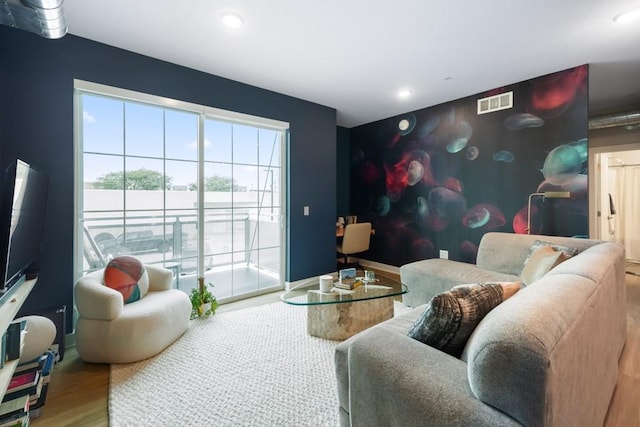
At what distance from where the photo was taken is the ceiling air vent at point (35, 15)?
1590 millimetres

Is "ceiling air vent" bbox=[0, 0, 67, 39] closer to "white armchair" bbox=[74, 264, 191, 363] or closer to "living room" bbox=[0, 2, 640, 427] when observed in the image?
"living room" bbox=[0, 2, 640, 427]

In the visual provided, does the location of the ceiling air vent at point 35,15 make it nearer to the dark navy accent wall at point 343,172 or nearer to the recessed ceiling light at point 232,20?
the recessed ceiling light at point 232,20

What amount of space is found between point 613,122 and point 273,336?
5.57 metres

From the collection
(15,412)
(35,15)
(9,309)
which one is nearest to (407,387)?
(15,412)

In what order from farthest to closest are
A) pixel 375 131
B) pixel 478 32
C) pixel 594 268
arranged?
pixel 375 131, pixel 478 32, pixel 594 268

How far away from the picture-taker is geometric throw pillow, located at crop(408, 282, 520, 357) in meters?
1.13

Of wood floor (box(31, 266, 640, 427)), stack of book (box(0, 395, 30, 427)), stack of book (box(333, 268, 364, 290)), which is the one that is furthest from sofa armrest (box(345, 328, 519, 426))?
stack of book (box(0, 395, 30, 427))

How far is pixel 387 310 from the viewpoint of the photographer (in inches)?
103

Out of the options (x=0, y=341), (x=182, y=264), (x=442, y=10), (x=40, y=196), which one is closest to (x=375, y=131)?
(x=442, y=10)

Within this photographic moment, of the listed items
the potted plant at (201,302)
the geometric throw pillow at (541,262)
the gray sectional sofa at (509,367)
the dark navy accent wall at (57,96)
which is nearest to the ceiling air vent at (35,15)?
the dark navy accent wall at (57,96)

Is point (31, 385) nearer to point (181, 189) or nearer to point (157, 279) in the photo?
point (157, 279)

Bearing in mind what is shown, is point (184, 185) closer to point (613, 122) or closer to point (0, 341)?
point (0, 341)

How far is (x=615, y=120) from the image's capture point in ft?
13.7

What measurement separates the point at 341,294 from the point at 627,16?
9.98 feet
